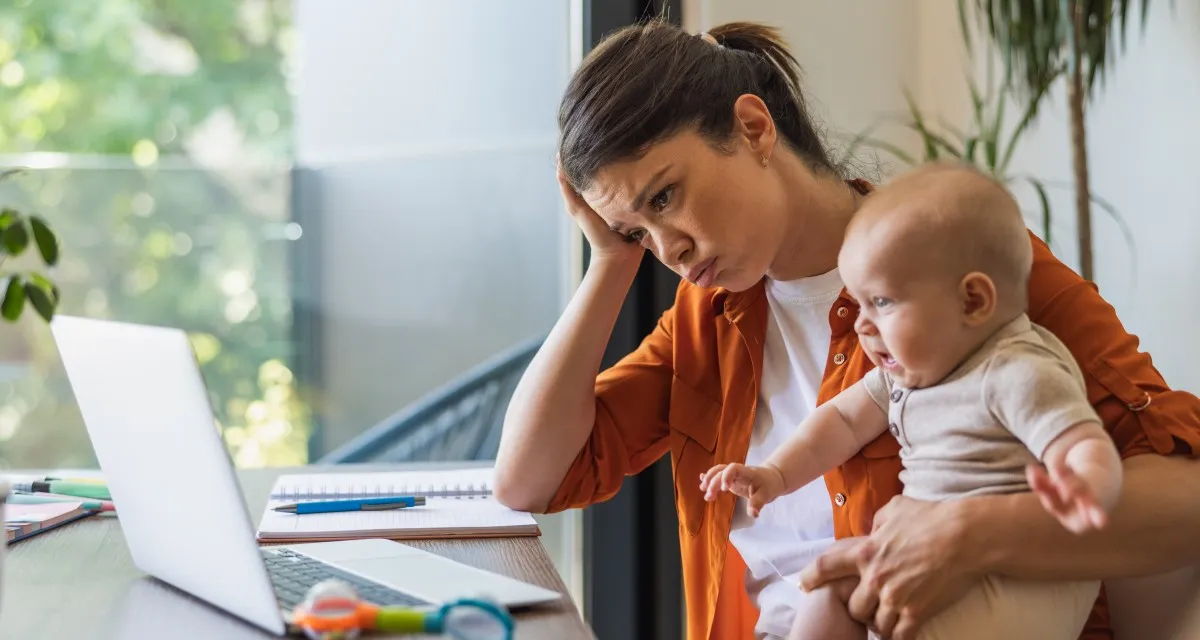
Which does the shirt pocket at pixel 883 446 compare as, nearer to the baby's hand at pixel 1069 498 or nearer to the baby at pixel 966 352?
the baby at pixel 966 352

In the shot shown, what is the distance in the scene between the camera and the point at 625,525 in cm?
232

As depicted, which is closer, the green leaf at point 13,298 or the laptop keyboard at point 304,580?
the laptop keyboard at point 304,580

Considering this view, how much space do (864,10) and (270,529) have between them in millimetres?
1526

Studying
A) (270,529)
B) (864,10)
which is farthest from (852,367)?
(864,10)

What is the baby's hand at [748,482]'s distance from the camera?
→ 1221 mm

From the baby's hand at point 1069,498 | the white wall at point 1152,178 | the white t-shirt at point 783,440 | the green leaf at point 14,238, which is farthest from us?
the white wall at point 1152,178

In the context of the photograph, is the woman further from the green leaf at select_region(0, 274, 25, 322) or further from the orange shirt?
the green leaf at select_region(0, 274, 25, 322)

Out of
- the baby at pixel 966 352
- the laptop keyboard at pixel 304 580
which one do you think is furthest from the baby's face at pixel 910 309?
the laptop keyboard at pixel 304 580

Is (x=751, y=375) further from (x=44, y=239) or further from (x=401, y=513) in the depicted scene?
(x=44, y=239)

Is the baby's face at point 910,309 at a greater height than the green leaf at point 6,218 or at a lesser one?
lesser

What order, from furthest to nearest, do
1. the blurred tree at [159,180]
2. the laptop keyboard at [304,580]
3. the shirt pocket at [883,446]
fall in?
the blurred tree at [159,180], the shirt pocket at [883,446], the laptop keyboard at [304,580]

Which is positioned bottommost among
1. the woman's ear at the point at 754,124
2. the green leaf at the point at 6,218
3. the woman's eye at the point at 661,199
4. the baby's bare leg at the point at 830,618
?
the baby's bare leg at the point at 830,618

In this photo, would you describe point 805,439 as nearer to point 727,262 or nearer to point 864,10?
point 727,262

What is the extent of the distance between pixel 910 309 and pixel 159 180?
1575mm
